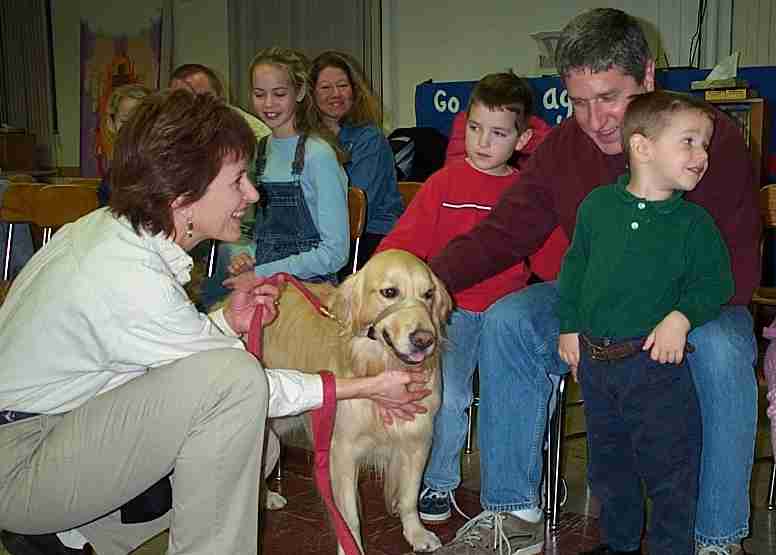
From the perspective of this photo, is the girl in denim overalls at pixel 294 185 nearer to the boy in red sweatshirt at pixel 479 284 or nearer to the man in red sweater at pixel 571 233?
the boy in red sweatshirt at pixel 479 284

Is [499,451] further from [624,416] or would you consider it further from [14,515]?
[14,515]

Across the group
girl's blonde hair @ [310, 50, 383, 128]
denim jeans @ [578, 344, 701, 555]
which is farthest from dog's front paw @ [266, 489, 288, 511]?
girl's blonde hair @ [310, 50, 383, 128]

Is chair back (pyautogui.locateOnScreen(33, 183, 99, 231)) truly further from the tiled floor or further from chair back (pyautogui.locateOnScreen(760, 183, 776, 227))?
chair back (pyautogui.locateOnScreen(760, 183, 776, 227))

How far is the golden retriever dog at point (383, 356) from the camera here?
224cm

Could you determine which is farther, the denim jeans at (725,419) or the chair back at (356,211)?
the chair back at (356,211)

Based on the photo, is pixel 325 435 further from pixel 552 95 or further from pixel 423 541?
pixel 552 95

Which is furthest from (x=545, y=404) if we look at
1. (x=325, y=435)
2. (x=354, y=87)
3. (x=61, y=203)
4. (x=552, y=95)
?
(x=552, y=95)

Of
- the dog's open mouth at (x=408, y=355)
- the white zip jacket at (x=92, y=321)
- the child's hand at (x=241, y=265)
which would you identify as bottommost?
the dog's open mouth at (x=408, y=355)

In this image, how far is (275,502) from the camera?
2854mm

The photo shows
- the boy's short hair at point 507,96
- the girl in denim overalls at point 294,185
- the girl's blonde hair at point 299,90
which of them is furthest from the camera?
the girl's blonde hair at point 299,90

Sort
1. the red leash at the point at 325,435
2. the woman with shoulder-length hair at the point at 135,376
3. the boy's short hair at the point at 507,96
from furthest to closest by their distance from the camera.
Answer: the boy's short hair at the point at 507,96
the red leash at the point at 325,435
the woman with shoulder-length hair at the point at 135,376

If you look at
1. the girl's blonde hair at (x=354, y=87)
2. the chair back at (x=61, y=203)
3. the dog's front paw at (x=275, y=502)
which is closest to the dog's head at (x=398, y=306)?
the dog's front paw at (x=275, y=502)

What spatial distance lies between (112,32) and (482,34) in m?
5.59

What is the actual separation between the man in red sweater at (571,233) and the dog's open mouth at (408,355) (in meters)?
0.24
